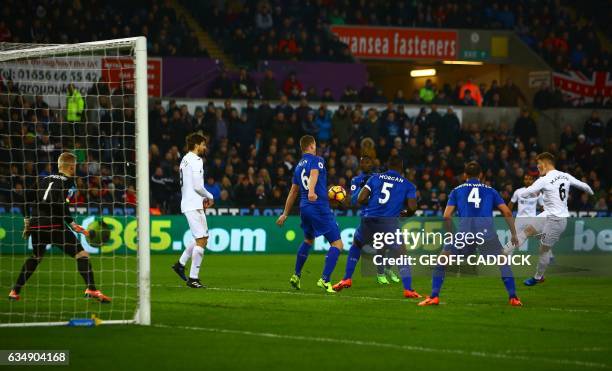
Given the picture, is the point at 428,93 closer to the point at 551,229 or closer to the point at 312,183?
the point at 551,229

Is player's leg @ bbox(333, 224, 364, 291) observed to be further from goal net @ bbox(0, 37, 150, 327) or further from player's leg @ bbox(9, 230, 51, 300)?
player's leg @ bbox(9, 230, 51, 300)

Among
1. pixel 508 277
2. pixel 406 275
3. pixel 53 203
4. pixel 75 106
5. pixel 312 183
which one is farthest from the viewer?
pixel 75 106

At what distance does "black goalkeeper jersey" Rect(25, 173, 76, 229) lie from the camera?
1366 centimetres

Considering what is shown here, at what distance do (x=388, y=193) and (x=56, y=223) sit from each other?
15.9 feet

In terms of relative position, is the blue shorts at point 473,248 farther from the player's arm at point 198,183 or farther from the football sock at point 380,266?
the player's arm at point 198,183

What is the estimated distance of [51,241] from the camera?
13.7 metres

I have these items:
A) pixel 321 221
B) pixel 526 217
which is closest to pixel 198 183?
pixel 321 221

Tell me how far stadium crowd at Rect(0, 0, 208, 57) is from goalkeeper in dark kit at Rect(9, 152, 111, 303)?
1583cm

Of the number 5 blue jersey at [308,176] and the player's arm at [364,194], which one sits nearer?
the number 5 blue jersey at [308,176]

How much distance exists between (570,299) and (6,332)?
8.19m

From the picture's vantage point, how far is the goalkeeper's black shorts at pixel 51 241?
1370 centimetres

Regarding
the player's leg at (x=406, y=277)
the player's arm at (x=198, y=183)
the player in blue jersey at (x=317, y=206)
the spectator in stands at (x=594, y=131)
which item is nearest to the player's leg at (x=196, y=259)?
the player's arm at (x=198, y=183)

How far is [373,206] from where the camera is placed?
16156 millimetres

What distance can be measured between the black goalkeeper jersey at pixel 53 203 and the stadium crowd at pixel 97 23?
15819mm
